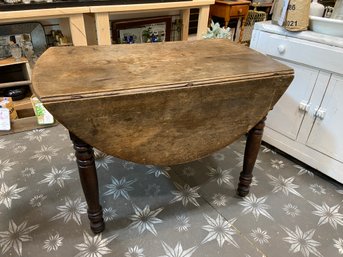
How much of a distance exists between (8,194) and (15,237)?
1.05ft

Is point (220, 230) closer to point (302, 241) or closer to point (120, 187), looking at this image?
point (302, 241)

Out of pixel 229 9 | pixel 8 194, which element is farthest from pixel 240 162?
pixel 229 9

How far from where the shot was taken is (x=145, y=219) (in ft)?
4.58

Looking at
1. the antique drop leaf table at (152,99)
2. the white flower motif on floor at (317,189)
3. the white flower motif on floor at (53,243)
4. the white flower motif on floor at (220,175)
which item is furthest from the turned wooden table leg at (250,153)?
the white flower motif on floor at (53,243)

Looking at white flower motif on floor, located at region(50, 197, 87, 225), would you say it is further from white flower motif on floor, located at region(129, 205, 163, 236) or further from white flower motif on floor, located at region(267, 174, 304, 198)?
white flower motif on floor, located at region(267, 174, 304, 198)

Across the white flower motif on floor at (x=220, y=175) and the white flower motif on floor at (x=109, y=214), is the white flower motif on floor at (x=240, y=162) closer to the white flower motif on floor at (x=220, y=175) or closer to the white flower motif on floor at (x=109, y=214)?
the white flower motif on floor at (x=220, y=175)

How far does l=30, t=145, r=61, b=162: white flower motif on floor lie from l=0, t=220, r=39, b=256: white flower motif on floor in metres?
0.51

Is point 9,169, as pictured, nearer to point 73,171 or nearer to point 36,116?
point 73,171

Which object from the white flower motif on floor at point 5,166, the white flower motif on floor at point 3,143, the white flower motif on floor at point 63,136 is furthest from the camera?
the white flower motif on floor at point 63,136

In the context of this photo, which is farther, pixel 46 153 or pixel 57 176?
pixel 46 153

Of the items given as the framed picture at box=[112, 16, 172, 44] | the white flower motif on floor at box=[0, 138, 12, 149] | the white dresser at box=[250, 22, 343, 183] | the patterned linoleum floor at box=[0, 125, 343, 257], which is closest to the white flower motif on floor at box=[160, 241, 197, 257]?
the patterned linoleum floor at box=[0, 125, 343, 257]

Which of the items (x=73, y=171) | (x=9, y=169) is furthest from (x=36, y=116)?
(x=73, y=171)

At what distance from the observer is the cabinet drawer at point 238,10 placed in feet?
10.1

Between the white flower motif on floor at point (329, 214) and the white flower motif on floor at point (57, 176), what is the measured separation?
1434 millimetres
